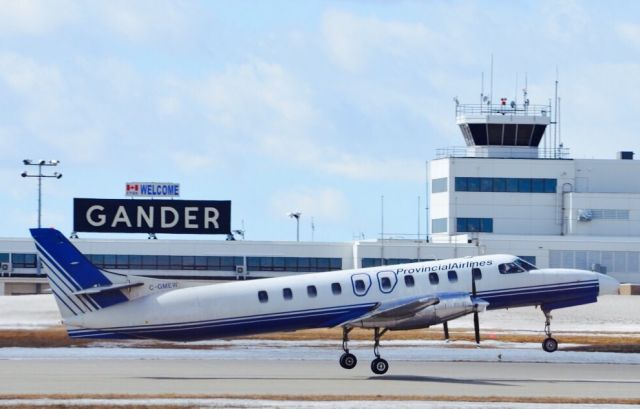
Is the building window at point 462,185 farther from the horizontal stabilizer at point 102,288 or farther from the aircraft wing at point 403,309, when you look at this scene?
the horizontal stabilizer at point 102,288

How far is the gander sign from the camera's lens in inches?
3669

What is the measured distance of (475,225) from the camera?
299 feet

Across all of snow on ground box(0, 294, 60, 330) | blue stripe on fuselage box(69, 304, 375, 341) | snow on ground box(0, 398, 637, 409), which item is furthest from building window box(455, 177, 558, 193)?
snow on ground box(0, 398, 637, 409)

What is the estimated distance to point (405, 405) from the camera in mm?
35625

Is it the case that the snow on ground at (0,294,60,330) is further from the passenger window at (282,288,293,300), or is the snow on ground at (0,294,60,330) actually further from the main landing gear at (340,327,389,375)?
the main landing gear at (340,327,389,375)

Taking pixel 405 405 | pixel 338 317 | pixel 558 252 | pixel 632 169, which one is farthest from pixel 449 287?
pixel 632 169

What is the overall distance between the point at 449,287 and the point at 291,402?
12.1 meters

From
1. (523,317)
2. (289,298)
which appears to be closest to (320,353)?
(289,298)

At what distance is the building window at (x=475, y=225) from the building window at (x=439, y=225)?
3.84ft

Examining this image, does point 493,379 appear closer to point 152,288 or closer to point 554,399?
point 554,399

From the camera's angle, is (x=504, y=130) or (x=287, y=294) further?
(x=504, y=130)

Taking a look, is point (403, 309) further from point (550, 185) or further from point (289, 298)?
point (550, 185)

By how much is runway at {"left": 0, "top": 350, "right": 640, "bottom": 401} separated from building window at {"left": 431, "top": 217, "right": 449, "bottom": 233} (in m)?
40.9

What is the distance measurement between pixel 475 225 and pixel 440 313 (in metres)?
46.5
